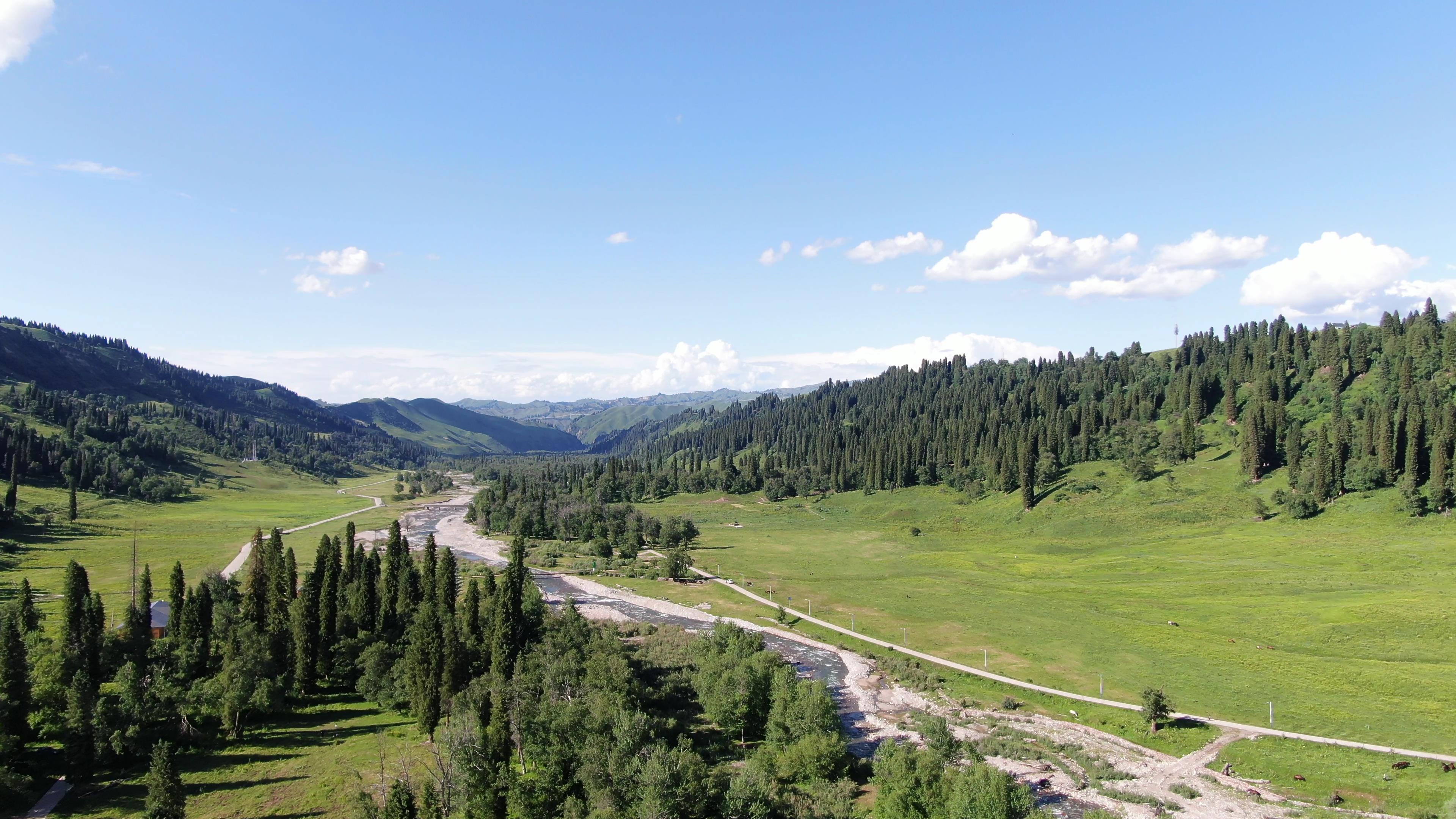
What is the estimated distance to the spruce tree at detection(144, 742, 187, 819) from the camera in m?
43.8

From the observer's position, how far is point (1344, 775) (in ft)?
157

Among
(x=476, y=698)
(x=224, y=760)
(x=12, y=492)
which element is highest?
(x=12, y=492)

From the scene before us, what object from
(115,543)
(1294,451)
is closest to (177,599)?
(115,543)

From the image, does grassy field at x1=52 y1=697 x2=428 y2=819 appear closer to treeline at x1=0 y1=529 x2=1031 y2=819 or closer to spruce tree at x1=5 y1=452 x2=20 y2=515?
treeline at x1=0 y1=529 x2=1031 y2=819

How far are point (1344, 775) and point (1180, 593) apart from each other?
4872cm

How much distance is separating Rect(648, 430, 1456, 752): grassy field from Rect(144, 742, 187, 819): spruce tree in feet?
226

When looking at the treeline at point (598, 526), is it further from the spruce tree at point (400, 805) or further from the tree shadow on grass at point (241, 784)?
the spruce tree at point (400, 805)

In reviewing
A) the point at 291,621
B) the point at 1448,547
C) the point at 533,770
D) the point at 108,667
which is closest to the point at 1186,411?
the point at 1448,547

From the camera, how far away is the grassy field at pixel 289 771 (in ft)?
160

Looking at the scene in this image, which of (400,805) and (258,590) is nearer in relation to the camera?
(400,805)

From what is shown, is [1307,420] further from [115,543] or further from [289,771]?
[115,543]

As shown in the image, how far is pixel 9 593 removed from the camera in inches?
4063

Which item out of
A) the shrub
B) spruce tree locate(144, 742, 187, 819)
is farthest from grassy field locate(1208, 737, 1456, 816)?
the shrub

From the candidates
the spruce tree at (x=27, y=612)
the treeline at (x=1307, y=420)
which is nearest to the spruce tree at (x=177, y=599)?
the spruce tree at (x=27, y=612)
